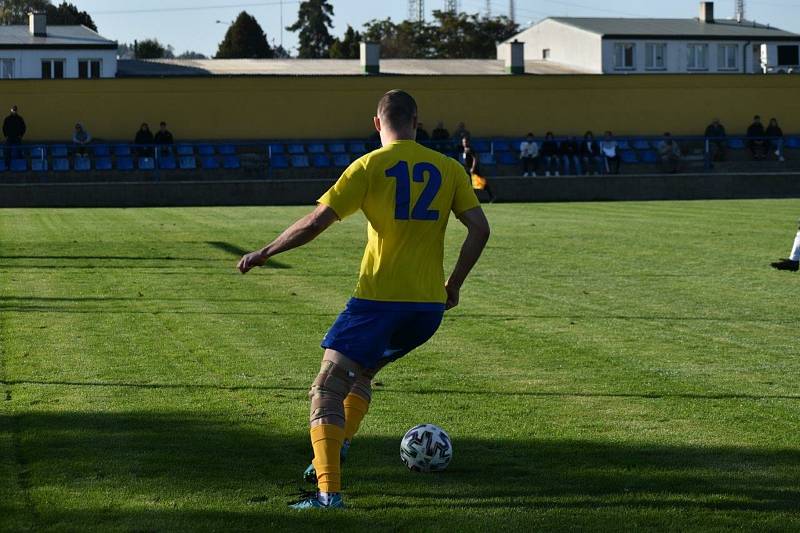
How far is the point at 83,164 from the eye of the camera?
38.9 metres

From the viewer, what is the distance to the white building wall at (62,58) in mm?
60156

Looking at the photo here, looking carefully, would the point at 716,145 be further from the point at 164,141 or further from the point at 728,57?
the point at 728,57

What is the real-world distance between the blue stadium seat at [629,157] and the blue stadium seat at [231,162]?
12.5 meters

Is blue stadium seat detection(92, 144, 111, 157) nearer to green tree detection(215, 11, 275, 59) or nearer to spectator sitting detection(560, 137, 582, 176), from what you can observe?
spectator sitting detection(560, 137, 582, 176)

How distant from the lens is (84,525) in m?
5.45

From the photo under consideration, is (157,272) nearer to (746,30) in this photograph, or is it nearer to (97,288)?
(97,288)

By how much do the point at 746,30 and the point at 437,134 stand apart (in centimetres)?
4106

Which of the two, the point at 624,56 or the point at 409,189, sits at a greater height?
the point at 624,56

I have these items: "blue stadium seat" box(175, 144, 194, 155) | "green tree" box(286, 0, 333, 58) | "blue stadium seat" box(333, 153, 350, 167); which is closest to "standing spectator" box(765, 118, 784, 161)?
"blue stadium seat" box(333, 153, 350, 167)

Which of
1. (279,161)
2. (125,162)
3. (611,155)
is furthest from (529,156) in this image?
(125,162)

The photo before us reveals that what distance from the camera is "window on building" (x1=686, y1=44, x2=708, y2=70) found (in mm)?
75312

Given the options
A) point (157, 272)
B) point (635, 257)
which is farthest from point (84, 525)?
point (635, 257)

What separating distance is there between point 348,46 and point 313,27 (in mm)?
18762

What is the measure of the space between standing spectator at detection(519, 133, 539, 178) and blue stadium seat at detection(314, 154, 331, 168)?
6.09 m
